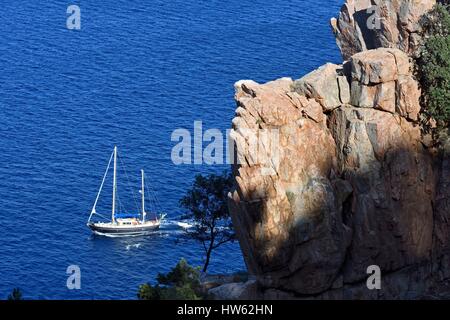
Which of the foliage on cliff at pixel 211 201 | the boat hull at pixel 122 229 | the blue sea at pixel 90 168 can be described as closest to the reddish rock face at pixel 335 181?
the foliage on cliff at pixel 211 201

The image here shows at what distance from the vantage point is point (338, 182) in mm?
78812

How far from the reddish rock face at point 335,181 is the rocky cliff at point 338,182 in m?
0.06

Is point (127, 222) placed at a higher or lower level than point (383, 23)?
lower

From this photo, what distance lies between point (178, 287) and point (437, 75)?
21.6m

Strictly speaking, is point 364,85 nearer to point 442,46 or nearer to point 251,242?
point 442,46

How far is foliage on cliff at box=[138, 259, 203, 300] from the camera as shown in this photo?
7400 centimetres

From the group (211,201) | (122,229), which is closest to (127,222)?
(122,229)

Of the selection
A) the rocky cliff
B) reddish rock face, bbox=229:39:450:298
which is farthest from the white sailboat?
reddish rock face, bbox=229:39:450:298

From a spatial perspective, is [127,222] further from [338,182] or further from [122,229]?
[338,182]

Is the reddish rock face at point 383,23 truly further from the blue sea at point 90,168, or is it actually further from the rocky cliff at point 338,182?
the blue sea at point 90,168

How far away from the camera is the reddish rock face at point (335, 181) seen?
254 feet
